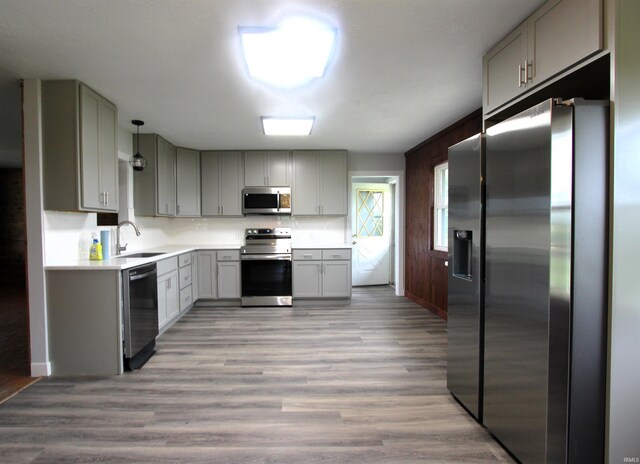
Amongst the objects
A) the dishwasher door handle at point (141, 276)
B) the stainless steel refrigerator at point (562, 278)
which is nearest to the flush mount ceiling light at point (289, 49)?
the stainless steel refrigerator at point (562, 278)

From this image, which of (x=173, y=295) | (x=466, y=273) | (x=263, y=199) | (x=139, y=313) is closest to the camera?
(x=466, y=273)

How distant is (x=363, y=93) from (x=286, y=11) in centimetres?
119

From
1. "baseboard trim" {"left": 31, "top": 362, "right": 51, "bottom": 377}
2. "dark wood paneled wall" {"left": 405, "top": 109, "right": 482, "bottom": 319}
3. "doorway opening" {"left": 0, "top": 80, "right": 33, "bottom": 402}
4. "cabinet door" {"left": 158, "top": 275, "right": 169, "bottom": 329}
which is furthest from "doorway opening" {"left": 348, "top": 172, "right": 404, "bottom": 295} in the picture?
"doorway opening" {"left": 0, "top": 80, "right": 33, "bottom": 402}

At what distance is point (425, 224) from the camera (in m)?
4.58

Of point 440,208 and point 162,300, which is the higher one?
point 440,208


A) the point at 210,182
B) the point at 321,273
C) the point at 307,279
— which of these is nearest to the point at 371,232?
the point at 321,273

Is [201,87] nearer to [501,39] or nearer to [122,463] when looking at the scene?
[501,39]

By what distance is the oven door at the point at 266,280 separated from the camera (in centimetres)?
466

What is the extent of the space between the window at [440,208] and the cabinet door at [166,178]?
3.66m

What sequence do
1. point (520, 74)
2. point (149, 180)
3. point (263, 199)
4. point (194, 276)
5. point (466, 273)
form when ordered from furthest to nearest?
point (263, 199)
point (194, 276)
point (149, 180)
point (466, 273)
point (520, 74)

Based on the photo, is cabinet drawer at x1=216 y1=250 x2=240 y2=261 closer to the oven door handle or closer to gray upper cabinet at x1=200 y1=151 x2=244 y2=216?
the oven door handle

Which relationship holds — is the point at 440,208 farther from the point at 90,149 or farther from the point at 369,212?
the point at 90,149

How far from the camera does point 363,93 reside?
279 cm

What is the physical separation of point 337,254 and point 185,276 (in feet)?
6.92
